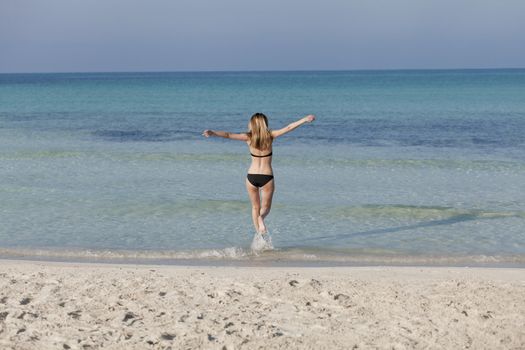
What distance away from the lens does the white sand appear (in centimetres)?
527

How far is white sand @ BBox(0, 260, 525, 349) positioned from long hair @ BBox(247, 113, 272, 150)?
1941 mm

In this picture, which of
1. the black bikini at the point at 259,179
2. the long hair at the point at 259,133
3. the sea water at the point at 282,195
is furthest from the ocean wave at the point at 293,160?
the long hair at the point at 259,133

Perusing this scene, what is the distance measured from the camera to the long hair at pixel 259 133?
Result: 8.69 m

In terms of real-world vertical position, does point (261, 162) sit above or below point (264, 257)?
above

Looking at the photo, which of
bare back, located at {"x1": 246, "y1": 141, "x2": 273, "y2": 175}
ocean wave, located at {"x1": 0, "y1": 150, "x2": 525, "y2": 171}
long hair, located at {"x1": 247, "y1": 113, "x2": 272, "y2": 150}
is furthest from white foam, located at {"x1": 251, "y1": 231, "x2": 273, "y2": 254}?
ocean wave, located at {"x1": 0, "y1": 150, "x2": 525, "y2": 171}

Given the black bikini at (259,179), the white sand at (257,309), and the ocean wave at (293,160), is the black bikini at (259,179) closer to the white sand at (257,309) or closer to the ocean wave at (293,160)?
the white sand at (257,309)

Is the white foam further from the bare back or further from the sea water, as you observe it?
the bare back

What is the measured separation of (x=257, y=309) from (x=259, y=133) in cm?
330

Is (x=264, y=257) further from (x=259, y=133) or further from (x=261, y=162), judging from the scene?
(x=259, y=133)

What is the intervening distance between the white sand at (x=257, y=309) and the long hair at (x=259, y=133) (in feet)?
6.37

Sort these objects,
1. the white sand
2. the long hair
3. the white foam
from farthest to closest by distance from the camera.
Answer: the white foam < the long hair < the white sand

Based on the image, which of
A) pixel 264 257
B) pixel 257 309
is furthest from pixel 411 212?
pixel 257 309

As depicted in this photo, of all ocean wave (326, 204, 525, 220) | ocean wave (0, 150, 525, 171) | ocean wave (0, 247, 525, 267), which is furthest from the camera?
ocean wave (0, 150, 525, 171)

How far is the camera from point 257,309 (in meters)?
5.98
